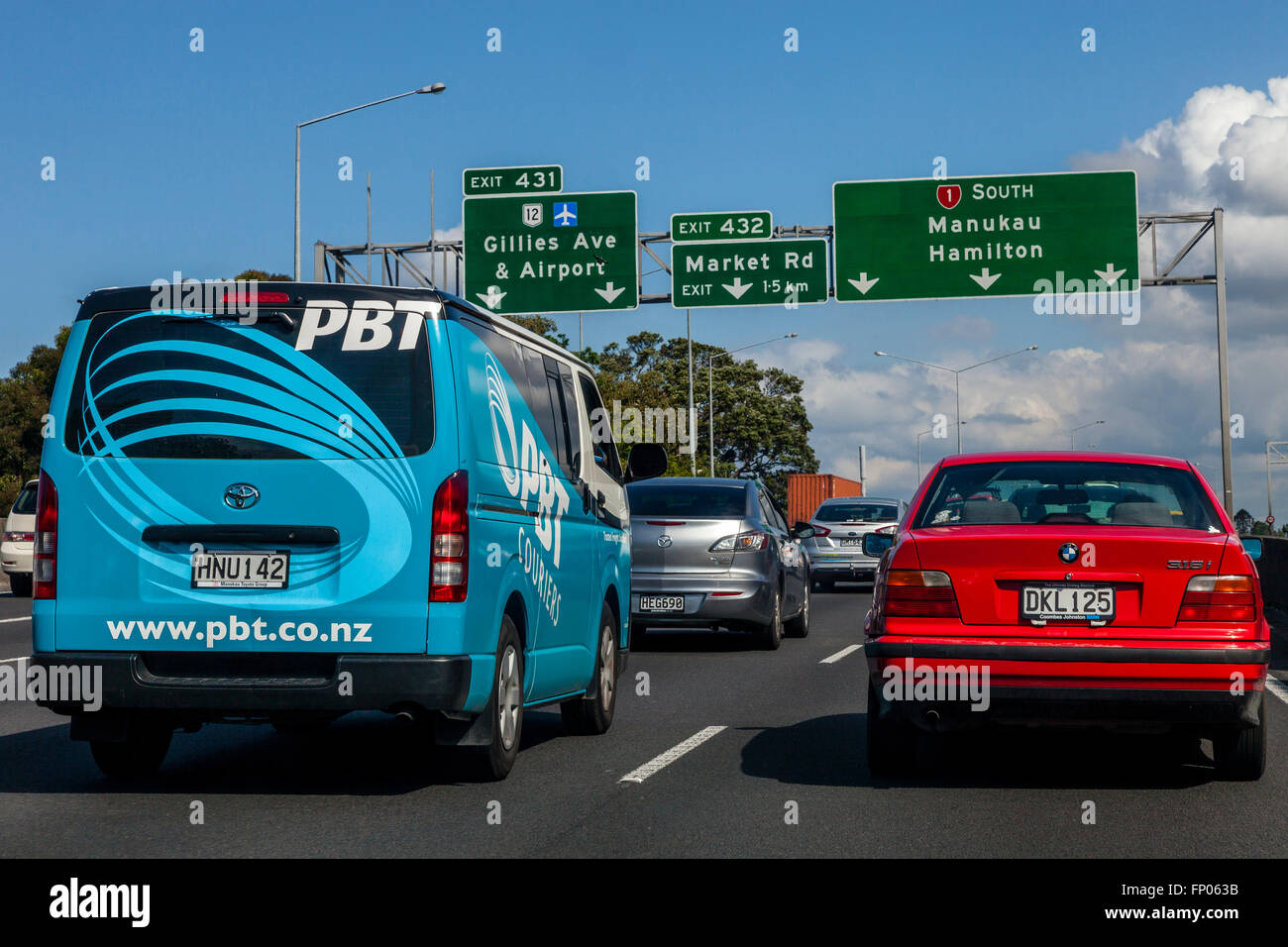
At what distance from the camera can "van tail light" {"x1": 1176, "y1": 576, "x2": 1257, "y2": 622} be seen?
23.4ft

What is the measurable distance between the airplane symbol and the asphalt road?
20.3 metres

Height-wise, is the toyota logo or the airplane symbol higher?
the airplane symbol

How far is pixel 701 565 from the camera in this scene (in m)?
15.4

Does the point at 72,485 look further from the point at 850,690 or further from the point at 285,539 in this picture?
the point at 850,690

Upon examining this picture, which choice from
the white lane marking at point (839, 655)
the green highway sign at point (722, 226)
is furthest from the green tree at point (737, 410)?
the white lane marking at point (839, 655)

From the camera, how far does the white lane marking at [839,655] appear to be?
1465 centimetres

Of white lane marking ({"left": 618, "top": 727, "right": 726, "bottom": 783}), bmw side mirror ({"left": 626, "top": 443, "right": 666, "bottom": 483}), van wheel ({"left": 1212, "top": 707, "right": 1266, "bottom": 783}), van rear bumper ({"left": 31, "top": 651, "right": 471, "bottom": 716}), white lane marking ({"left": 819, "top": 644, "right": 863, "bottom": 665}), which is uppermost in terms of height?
bmw side mirror ({"left": 626, "top": 443, "right": 666, "bottom": 483})

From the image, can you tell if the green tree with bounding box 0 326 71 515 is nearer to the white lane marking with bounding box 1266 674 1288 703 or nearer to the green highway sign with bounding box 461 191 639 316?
the green highway sign with bounding box 461 191 639 316

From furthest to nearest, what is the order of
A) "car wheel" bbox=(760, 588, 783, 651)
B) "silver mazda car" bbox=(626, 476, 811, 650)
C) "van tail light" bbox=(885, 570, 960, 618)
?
"car wheel" bbox=(760, 588, 783, 651) → "silver mazda car" bbox=(626, 476, 811, 650) → "van tail light" bbox=(885, 570, 960, 618)

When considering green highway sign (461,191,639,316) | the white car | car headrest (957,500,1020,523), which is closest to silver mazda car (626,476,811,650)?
car headrest (957,500,1020,523)

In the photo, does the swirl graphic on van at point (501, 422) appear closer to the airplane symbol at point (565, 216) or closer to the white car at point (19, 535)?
the white car at point (19, 535)

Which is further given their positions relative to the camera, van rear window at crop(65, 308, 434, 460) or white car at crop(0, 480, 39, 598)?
white car at crop(0, 480, 39, 598)

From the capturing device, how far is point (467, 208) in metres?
30.0

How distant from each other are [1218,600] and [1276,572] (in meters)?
15.8
